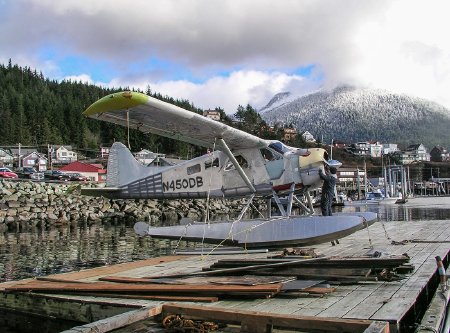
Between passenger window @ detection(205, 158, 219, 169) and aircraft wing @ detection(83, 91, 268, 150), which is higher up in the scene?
aircraft wing @ detection(83, 91, 268, 150)

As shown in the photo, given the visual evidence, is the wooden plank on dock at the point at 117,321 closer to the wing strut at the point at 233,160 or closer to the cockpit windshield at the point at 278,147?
the wing strut at the point at 233,160

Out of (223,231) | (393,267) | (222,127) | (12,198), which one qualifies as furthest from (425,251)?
(12,198)

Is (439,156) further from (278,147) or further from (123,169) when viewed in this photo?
(123,169)

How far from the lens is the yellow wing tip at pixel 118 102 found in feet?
29.1

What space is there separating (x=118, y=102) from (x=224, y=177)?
4.69 metres

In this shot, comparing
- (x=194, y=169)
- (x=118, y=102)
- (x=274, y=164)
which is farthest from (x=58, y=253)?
(x=118, y=102)

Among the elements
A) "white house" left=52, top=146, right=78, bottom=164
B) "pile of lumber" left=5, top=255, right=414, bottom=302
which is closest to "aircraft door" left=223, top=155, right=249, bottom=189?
"pile of lumber" left=5, top=255, right=414, bottom=302

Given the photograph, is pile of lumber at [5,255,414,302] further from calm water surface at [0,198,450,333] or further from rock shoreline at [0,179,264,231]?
rock shoreline at [0,179,264,231]

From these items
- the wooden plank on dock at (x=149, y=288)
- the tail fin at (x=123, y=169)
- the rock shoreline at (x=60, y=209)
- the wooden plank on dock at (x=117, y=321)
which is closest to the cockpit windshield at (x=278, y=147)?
the tail fin at (x=123, y=169)

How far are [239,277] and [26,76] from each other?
165m

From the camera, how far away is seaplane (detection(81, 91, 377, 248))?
10.4 metres

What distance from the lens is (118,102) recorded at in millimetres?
8969

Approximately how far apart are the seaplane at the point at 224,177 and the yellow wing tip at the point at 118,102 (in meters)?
0.02

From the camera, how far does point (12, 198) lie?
31.4 metres
